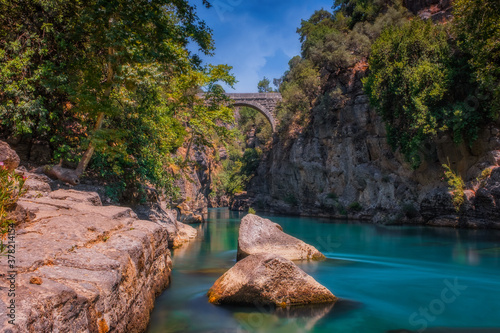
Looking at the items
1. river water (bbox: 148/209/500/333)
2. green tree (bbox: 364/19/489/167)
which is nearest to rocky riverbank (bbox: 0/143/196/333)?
river water (bbox: 148/209/500/333)

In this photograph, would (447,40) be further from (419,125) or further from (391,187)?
(391,187)

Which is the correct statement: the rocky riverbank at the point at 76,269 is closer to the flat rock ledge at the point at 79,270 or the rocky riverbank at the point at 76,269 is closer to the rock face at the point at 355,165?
the flat rock ledge at the point at 79,270

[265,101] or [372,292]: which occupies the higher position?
[265,101]

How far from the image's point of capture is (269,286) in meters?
6.05

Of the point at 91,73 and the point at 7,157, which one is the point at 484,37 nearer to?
the point at 91,73

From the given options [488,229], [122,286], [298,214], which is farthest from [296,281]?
[298,214]

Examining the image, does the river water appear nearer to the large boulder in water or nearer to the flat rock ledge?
the large boulder in water

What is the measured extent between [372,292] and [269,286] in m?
2.96

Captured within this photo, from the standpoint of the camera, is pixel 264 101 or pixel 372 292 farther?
pixel 264 101

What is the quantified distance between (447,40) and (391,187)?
10.5m

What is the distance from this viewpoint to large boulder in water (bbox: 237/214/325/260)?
32.2 feet

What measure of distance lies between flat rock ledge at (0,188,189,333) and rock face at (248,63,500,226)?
1858 centimetres

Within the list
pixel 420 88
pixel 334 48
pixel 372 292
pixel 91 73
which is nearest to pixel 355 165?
pixel 420 88

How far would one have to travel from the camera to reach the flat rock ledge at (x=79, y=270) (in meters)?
2.66
